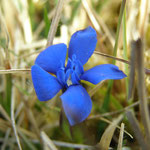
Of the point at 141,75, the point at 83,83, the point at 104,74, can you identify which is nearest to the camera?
the point at 141,75

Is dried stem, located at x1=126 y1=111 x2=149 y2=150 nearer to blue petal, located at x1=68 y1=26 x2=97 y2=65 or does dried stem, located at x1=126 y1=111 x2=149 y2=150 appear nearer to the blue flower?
the blue flower

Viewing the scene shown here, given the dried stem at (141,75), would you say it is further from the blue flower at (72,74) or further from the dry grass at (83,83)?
the blue flower at (72,74)

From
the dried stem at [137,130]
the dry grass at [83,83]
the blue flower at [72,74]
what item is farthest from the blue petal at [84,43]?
the dried stem at [137,130]

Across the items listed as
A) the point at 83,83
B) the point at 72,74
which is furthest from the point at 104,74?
the point at 83,83

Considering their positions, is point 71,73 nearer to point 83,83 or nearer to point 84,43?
point 84,43

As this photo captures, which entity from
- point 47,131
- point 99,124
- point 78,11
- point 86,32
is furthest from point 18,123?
point 78,11

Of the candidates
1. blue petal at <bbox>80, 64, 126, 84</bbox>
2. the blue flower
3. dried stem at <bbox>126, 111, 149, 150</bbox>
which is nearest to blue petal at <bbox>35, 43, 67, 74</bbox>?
the blue flower

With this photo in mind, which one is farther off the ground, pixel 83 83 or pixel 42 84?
pixel 42 84
